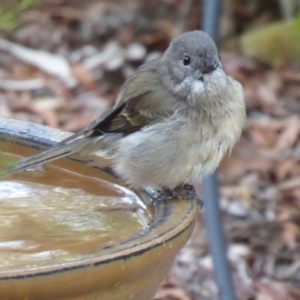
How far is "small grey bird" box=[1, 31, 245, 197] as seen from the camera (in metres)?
3.28

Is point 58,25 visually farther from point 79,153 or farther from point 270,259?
point 79,153

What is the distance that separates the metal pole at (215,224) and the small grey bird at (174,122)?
392 millimetres

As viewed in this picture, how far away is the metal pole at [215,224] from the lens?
12.8ft

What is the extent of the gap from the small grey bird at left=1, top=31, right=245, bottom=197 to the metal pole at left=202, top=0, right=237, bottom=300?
1.29 feet

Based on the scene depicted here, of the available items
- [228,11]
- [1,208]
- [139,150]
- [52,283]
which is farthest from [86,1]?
[52,283]

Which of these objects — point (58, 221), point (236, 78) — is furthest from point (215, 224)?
point (236, 78)

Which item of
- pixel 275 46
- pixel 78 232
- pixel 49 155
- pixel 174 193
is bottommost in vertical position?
pixel 78 232

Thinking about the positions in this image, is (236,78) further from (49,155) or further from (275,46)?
(49,155)

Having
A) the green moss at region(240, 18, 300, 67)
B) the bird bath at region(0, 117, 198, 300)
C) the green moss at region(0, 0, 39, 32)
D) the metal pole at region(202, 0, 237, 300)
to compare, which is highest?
the green moss at region(240, 18, 300, 67)

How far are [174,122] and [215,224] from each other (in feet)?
2.58

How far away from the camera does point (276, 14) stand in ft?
25.4

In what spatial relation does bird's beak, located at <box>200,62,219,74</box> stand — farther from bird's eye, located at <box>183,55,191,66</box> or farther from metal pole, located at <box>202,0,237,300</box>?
metal pole, located at <box>202,0,237,300</box>

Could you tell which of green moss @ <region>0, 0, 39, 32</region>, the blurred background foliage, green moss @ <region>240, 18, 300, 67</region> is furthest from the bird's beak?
green moss @ <region>240, 18, 300, 67</region>

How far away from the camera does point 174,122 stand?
339 centimetres
